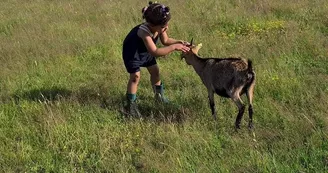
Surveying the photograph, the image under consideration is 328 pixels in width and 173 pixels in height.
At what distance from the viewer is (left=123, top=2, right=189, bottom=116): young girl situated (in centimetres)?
511

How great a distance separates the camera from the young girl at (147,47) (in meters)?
5.11

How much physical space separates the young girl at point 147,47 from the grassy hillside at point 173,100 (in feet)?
0.79

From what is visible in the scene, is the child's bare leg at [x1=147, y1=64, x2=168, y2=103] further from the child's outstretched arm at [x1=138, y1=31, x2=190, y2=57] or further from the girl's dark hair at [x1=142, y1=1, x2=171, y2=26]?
the girl's dark hair at [x1=142, y1=1, x2=171, y2=26]

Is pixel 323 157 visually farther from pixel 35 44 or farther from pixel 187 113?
pixel 35 44

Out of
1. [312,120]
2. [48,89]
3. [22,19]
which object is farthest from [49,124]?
[22,19]

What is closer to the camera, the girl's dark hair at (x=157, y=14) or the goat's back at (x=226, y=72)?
the goat's back at (x=226, y=72)

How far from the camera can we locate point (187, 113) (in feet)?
17.1

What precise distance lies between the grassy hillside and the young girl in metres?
0.24

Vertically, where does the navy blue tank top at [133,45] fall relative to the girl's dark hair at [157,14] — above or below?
below

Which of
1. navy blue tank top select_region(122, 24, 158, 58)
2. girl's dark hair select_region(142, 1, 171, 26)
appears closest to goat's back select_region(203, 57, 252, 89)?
girl's dark hair select_region(142, 1, 171, 26)

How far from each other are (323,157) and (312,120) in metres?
0.83

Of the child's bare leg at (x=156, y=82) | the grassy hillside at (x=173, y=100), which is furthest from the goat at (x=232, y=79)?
the child's bare leg at (x=156, y=82)

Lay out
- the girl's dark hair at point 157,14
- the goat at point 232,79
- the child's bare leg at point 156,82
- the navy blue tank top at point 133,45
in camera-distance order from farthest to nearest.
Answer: the child's bare leg at point 156,82, the navy blue tank top at point 133,45, the girl's dark hair at point 157,14, the goat at point 232,79

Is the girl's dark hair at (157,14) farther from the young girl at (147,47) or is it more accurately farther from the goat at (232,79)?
the goat at (232,79)
